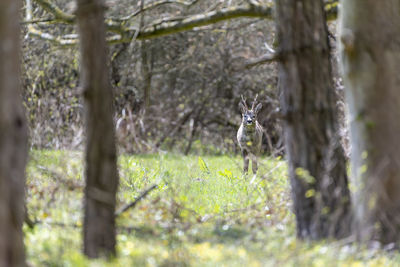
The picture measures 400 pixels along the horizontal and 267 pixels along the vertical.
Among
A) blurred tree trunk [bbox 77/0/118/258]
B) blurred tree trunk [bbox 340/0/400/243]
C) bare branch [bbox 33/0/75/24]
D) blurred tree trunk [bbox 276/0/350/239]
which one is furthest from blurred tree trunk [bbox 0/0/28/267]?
bare branch [bbox 33/0/75/24]

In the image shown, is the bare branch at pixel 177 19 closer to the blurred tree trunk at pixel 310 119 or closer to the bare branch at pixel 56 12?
the bare branch at pixel 56 12

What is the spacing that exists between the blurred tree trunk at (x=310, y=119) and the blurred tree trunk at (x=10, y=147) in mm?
2358

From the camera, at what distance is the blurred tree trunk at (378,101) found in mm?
5379

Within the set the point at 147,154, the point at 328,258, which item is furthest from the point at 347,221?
the point at 147,154

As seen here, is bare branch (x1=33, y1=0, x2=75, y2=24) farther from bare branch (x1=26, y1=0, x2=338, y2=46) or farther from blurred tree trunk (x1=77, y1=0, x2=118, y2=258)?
blurred tree trunk (x1=77, y1=0, x2=118, y2=258)

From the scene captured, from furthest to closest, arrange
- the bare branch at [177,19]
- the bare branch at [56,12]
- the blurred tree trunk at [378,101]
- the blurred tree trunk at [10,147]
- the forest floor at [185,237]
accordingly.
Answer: the bare branch at [56,12] → the bare branch at [177,19] → the blurred tree trunk at [378,101] → the forest floor at [185,237] → the blurred tree trunk at [10,147]

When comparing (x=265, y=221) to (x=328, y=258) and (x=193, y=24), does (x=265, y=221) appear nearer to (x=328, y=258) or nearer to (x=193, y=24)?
(x=328, y=258)

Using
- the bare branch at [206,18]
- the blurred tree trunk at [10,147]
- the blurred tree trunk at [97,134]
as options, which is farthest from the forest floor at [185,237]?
the bare branch at [206,18]

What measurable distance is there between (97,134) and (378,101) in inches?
91.4

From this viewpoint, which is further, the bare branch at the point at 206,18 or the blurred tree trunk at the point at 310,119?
the bare branch at the point at 206,18

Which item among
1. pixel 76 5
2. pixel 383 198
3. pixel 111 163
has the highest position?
pixel 76 5

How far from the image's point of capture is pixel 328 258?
472 centimetres

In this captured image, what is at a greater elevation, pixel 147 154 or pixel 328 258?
pixel 328 258

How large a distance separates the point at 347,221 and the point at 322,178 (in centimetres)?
41
